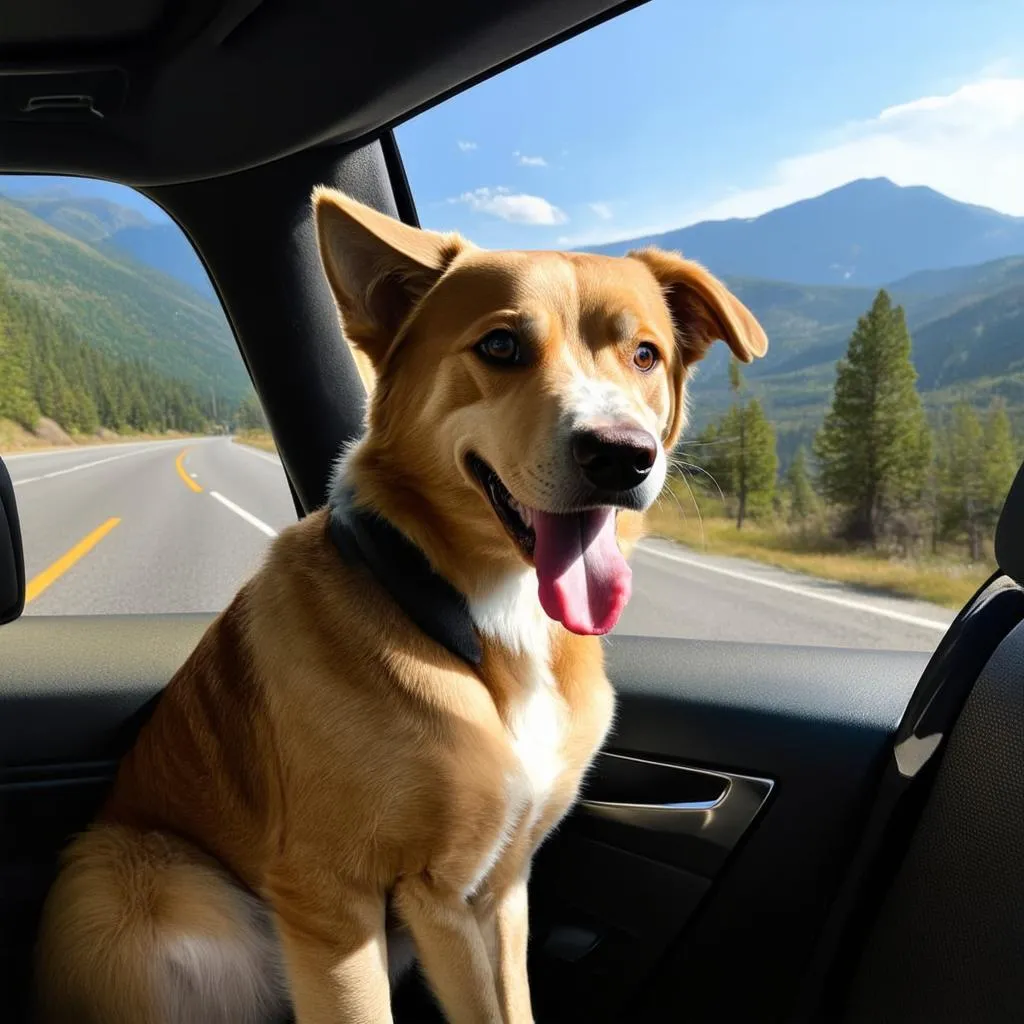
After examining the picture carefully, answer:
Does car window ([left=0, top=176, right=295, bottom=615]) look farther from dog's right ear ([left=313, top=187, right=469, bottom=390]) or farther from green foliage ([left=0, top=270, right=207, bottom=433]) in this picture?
dog's right ear ([left=313, top=187, right=469, bottom=390])

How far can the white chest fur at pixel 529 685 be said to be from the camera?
1784 mm

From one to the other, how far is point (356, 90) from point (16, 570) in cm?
135

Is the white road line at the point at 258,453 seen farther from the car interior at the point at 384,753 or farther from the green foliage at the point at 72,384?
the car interior at the point at 384,753

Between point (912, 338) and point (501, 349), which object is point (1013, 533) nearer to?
point (501, 349)

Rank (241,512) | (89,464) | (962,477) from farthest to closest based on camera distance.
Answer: (241,512), (89,464), (962,477)

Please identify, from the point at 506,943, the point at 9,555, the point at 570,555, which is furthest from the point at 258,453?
the point at 506,943

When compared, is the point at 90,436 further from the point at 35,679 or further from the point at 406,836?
the point at 406,836

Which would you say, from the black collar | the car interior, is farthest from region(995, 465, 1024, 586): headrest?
the black collar

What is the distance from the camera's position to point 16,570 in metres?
1.98

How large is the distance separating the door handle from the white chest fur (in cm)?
46

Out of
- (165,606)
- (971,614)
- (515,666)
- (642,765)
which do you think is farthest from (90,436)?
(971,614)

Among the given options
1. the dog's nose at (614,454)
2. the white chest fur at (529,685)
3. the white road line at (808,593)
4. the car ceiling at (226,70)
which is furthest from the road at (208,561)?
the car ceiling at (226,70)

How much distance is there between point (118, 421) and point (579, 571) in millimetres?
1836

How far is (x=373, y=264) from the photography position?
6.09ft
